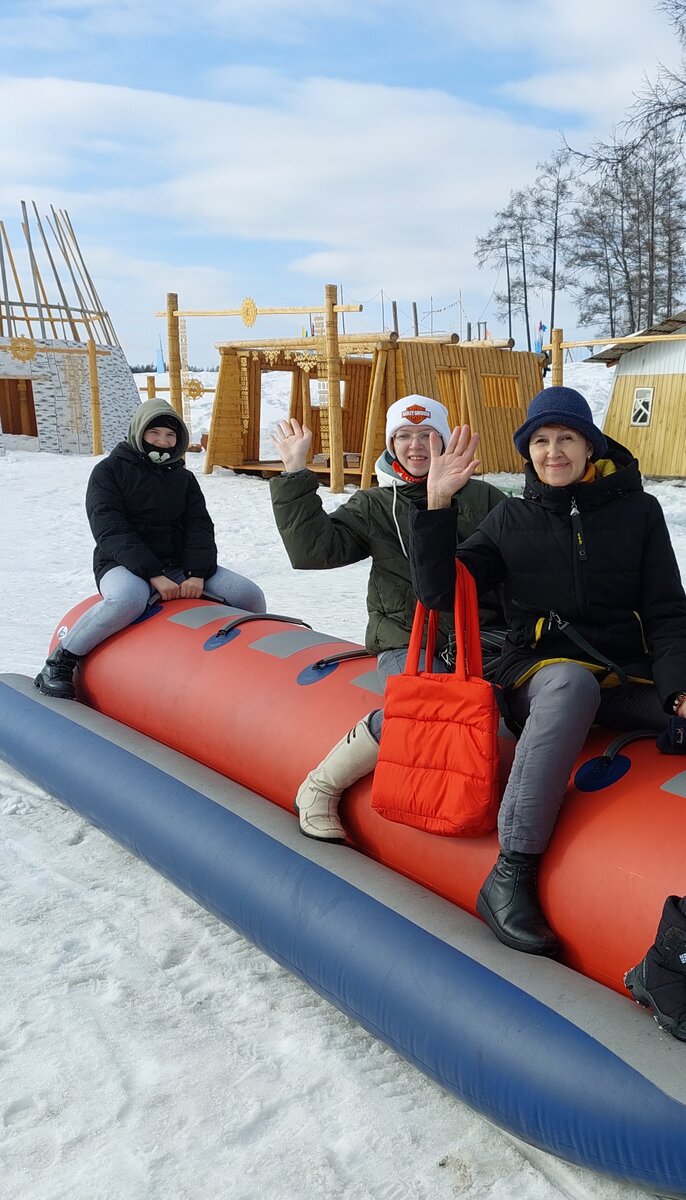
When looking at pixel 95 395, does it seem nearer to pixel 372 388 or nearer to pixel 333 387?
pixel 333 387

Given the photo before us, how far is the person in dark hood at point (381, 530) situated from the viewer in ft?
9.28

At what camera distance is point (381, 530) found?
10.5 ft

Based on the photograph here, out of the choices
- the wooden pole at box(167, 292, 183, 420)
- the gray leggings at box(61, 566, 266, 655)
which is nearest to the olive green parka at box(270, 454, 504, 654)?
the gray leggings at box(61, 566, 266, 655)

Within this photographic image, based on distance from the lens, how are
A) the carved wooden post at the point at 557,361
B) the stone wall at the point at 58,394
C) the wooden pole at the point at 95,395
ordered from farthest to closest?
the stone wall at the point at 58,394, the wooden pole at the point at 95,395, the carved wooden post at the point at 557,361

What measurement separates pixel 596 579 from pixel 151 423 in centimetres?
251

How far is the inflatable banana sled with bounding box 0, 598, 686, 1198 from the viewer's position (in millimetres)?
1903

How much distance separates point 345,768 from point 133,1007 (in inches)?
31.9

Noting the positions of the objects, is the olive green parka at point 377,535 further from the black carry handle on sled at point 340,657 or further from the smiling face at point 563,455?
the smiling face at point 563,455

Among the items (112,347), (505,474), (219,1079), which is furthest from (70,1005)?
(112,347)

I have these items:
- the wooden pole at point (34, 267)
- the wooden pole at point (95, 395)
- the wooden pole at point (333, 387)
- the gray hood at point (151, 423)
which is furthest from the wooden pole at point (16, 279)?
the gray hood at point (151, 423)

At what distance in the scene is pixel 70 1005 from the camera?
8.36 ft

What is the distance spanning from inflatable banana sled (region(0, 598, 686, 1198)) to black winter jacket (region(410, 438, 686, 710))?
0.25 m

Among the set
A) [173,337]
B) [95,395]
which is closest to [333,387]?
[173,337]

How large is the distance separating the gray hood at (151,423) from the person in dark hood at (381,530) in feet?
4.52
